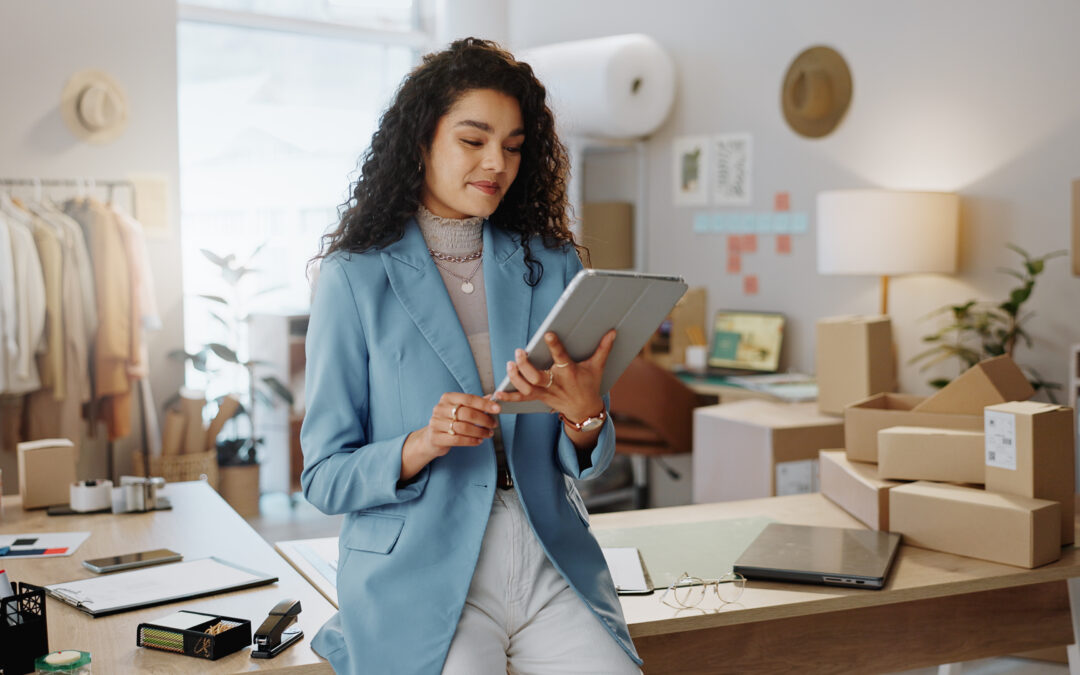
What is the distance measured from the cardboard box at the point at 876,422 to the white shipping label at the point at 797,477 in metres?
0.94

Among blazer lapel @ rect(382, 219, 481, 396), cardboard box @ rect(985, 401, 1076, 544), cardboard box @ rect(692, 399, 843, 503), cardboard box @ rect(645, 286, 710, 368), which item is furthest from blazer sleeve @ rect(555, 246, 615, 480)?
cardboard box @ rect(645, 286, 710, 368)

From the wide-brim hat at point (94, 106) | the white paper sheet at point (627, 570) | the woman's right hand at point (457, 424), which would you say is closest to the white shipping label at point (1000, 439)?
the white paper sheet at point (627, 570)

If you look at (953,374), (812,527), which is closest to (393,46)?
(953,374)

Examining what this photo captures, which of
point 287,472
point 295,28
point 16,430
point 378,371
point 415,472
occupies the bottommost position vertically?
point 287,472

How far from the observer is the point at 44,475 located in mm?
2574

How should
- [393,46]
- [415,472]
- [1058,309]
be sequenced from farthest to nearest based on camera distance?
[393,46] < [1058,309] < [415,472]

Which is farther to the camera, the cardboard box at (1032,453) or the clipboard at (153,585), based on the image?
the cardboard box at (1032,453)

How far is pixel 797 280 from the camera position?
4930mm

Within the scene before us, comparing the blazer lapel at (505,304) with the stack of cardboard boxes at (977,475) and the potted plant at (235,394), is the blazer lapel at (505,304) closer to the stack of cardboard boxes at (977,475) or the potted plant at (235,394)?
the stack of cardboard boxes at (977,475)

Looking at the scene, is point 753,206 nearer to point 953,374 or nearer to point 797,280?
point 797,280

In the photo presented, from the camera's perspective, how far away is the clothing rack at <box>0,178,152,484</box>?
4.84m

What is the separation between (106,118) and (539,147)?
154 inches

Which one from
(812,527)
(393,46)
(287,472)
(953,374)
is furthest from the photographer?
(393,46)

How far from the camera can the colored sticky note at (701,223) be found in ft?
17.4
